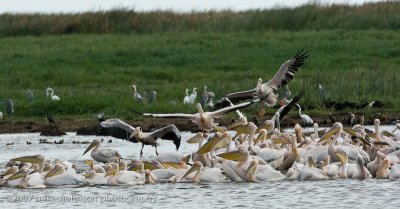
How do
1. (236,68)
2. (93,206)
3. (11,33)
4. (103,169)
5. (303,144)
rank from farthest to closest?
1. (11,33)
2. (236,68)
3. (303,144)
4. (103,169)
5. (93,206)

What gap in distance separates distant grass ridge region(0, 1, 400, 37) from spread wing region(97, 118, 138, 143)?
16802 millimetres

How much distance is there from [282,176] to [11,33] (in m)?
22.4

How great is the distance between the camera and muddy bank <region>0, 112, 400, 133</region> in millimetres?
15466

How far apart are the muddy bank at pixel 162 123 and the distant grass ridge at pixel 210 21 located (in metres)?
11.4

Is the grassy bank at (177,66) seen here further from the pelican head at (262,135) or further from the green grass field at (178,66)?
the pelican head at (262,135)

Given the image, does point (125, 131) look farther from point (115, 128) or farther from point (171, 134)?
point (171, 134)

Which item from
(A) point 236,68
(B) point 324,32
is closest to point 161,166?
(A) point 236,68

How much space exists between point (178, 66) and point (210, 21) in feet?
21.3

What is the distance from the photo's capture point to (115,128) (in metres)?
11.2

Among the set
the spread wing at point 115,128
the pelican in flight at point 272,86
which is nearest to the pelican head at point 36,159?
the spread wing at point 115,128

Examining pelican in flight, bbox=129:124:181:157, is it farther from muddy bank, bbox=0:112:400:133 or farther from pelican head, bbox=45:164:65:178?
muddy bank, bbox=0:112:400:133

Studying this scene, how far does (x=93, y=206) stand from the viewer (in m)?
8.05

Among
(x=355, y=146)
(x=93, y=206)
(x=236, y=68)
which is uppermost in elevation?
(x=236, y=68)

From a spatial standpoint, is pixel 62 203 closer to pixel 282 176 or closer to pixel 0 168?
pixel 282 176
